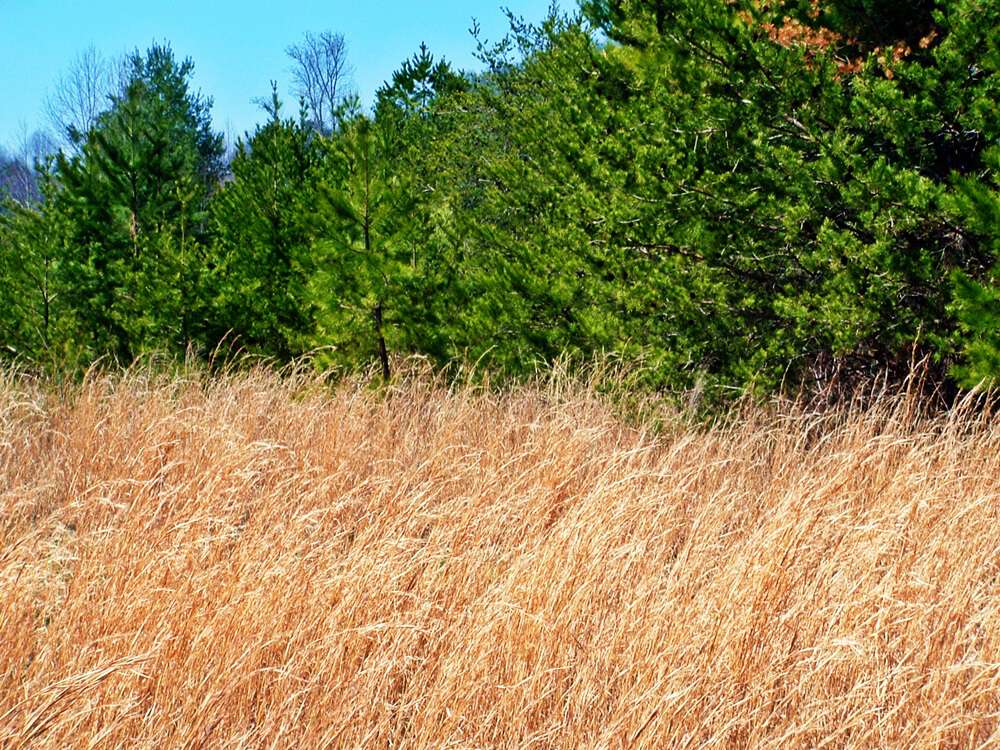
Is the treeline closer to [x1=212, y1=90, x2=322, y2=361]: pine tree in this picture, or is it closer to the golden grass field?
[x1=212, y1=90, x2=322, y2=361]: pine tree

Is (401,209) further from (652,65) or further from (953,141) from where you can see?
(953,141)

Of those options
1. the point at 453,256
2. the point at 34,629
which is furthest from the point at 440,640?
the point at 453,256

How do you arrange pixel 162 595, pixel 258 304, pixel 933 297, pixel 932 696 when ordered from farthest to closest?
pixel 258 304 < pixel 933 297 < pixel 162 595 < pixel 932 696

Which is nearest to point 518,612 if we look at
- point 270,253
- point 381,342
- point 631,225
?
point 631,225

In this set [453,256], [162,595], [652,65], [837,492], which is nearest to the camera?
[162,595]

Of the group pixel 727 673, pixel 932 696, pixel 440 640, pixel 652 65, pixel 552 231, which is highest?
pixel 652 65

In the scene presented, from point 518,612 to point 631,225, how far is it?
184 inches

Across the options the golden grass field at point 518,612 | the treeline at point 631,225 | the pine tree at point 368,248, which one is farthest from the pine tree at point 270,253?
the golden grass field at point 518,612

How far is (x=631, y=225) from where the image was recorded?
7402 millimetres

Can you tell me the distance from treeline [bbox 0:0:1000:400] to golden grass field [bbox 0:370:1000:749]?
1.30m

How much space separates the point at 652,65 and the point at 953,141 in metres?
2.57

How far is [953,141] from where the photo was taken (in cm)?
620

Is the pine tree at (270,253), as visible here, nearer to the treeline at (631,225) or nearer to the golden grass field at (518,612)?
the treeline at (631,225)

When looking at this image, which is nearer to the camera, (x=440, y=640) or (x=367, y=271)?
(x=440, y=640)
